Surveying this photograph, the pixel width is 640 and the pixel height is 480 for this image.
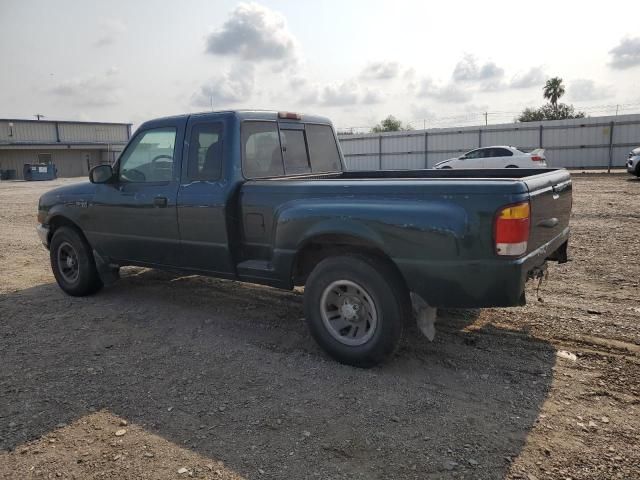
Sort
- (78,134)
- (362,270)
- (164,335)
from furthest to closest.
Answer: (78,134), (164,335), (362,270)

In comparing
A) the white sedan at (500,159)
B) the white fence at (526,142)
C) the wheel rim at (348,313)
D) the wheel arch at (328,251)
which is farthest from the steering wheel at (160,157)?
the white fence at (526,142)

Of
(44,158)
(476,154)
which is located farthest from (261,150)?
(44,158)

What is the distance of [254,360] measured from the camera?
4426mm

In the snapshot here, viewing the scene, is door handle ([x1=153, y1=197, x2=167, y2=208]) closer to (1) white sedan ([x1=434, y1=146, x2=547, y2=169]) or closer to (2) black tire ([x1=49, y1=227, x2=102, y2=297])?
(2) black tire ([x1=49, y1=227, x2=102, y2=297])

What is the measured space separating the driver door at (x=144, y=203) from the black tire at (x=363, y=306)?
5.78 feet

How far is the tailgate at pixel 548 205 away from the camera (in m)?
3.68

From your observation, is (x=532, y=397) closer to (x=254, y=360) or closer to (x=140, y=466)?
(x=254, y=360)

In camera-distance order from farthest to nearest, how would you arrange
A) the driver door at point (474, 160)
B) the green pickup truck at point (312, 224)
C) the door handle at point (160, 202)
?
the driver door at point (474, 160)
the door handle at point (160, 202)
the green pickup truck at point (312, 224)

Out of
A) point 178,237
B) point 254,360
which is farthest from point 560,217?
point 178,237

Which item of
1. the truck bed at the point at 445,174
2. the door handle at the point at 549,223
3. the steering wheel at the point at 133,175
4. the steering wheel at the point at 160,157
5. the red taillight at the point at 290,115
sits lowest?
the door handle at the point at 549,223

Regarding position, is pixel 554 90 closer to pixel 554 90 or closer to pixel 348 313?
pixel 554 90

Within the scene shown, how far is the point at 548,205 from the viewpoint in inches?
157

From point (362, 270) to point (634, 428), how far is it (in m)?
1.99

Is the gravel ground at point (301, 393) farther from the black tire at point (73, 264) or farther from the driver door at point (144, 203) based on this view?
the driver door at point (144, 203)
